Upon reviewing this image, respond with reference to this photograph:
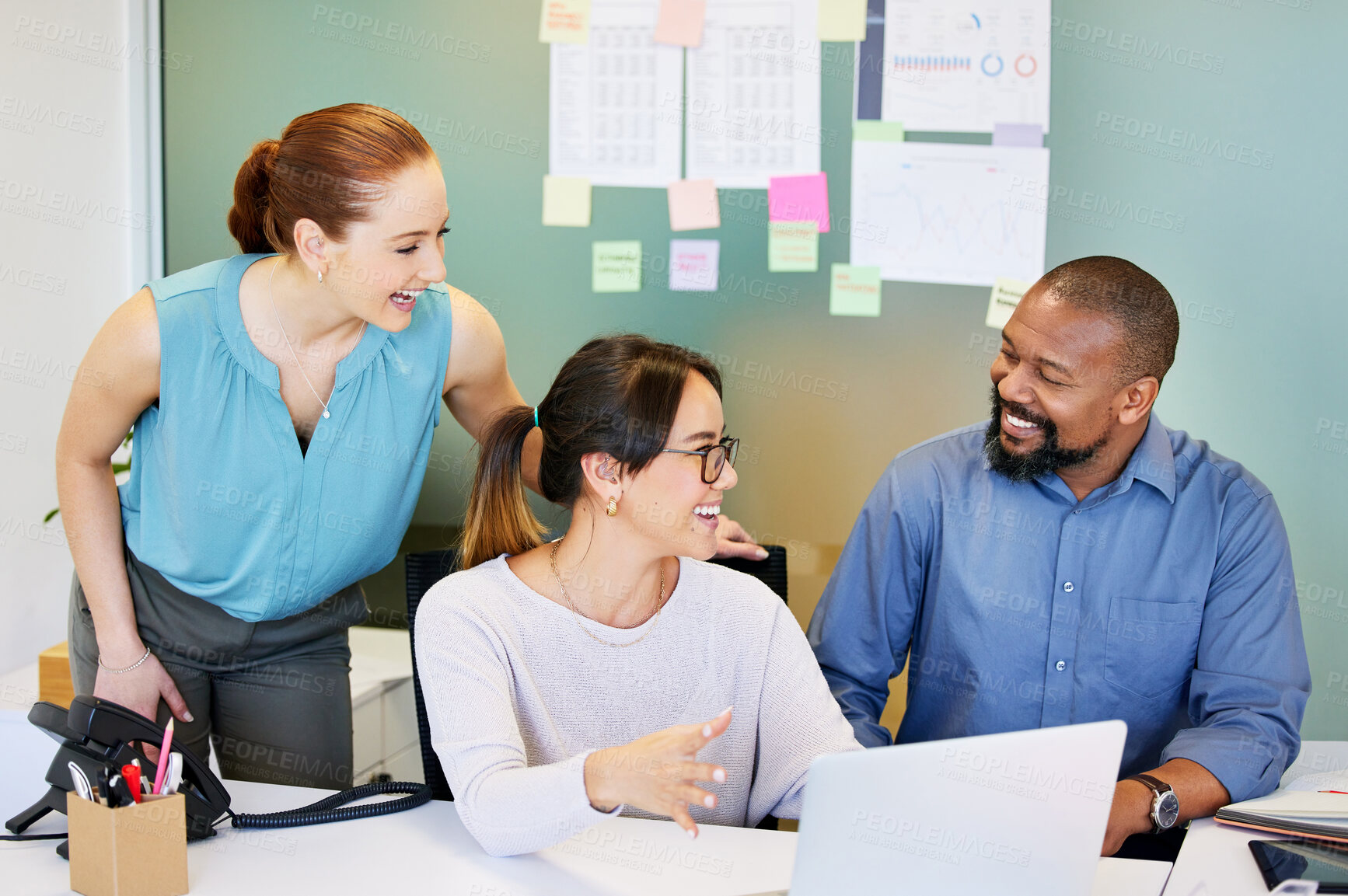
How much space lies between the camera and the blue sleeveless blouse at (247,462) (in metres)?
1.60

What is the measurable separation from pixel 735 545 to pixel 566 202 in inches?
47.2

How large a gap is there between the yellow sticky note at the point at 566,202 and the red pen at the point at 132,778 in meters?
1.73

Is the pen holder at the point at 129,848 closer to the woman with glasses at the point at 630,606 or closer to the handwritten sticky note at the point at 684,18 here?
the woman with glasses at the point at 630,606

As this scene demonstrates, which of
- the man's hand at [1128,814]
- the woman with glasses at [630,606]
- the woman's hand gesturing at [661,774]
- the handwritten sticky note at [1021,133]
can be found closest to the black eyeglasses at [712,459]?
the woman with glasses at [630,606]

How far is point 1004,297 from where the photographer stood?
2.47m

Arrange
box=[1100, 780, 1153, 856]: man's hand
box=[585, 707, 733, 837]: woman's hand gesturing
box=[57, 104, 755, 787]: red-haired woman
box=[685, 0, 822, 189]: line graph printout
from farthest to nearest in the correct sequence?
box=[685, 0, 822, 189]: line graph printout < box=[57, 104, 755, 787]: red-haired woman < box=[1100, 780, 1153, 856]: man's hand < box=[585, 707, 733, 837]: woman's hand gesturing

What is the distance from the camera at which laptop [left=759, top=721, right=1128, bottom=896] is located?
952mm

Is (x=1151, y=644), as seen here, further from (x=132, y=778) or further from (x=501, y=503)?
(x=132, y=778)

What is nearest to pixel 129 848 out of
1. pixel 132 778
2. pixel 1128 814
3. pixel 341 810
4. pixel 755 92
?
pixel 132 778

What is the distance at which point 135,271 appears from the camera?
8.98 ft

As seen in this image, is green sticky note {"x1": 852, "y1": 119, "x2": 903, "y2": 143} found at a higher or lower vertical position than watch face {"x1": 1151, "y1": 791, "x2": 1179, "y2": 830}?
higher

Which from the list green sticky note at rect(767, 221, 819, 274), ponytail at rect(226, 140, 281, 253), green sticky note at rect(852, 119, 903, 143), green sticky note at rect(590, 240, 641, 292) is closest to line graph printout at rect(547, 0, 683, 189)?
green sticky note at rect(590, 240, 641, 292)

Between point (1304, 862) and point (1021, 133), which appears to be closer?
point (1304, 862)

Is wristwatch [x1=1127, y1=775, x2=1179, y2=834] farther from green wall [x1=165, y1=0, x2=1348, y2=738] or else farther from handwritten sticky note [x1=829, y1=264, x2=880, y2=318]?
handwritten sticky note [x1=829, y1=264, x2=880, y2=318]
